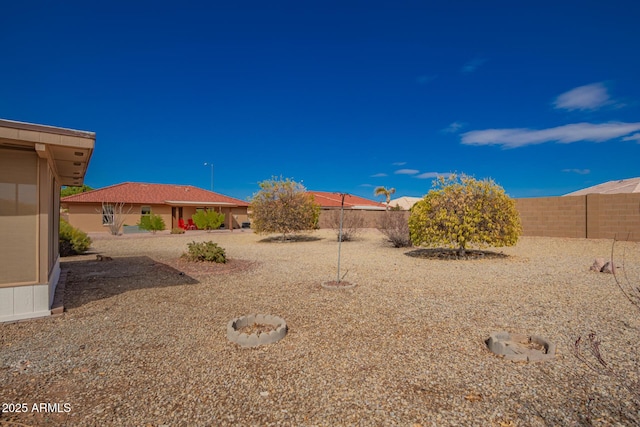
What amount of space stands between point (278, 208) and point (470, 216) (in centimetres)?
956

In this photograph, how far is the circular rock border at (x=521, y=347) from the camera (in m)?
3.49

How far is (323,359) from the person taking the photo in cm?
357

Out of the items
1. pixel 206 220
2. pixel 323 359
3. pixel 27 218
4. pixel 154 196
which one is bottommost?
pixel 323 359

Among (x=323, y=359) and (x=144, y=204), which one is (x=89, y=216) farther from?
(x=323, y=359)

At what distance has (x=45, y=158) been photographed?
4816 millimetres

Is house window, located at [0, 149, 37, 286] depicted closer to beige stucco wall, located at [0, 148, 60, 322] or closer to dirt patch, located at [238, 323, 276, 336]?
beige stucco wall, located at [0, 148, 60, 322]

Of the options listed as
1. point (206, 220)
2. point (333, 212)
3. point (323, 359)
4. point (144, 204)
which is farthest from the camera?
point (333, 212)

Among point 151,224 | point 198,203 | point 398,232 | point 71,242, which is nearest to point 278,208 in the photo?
point 398,232

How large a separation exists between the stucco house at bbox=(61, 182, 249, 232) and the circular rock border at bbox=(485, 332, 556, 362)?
989 inches

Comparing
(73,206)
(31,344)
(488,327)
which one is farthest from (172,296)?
(73,206)

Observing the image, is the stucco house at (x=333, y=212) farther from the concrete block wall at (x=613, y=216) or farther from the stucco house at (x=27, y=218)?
the stucco house at (x=27, y=218)

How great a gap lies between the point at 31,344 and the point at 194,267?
5353 mm

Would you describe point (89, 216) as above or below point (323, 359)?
above

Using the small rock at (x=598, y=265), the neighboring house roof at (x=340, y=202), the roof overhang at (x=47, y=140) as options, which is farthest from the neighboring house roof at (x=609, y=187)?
the roof overhang at (x=47, y=140)
